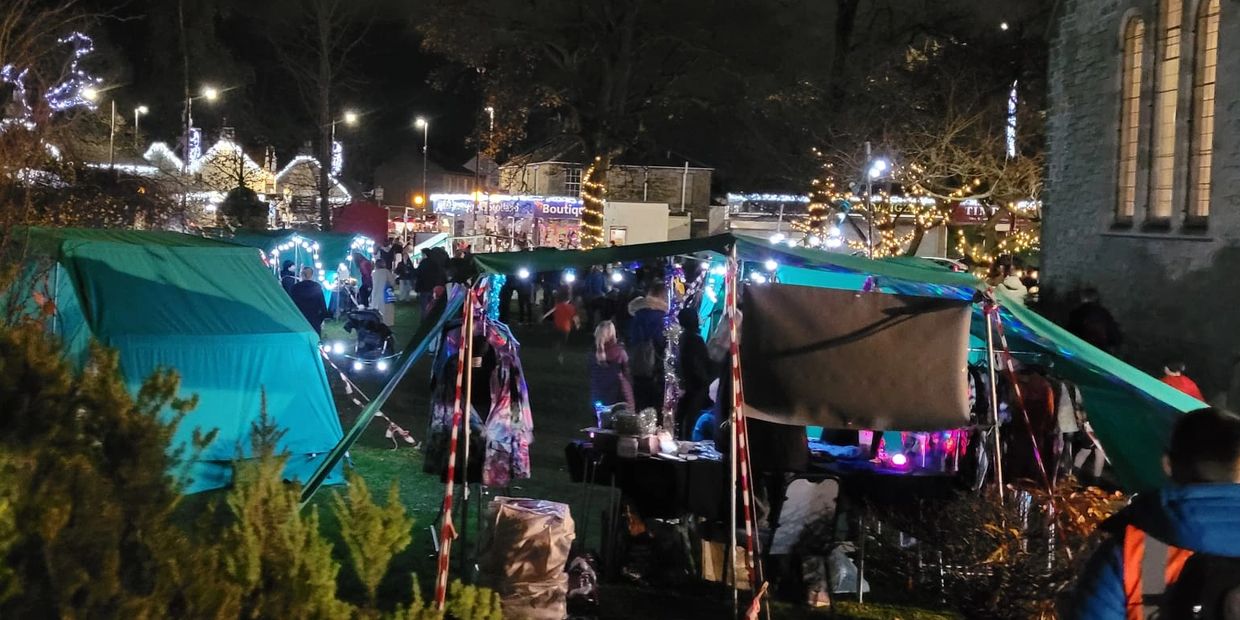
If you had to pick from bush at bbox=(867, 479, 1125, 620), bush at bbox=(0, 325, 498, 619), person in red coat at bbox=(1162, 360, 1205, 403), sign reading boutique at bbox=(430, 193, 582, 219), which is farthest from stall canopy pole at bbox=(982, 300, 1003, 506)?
sign reading boutique at bbox=(430, 193, 582, 219)

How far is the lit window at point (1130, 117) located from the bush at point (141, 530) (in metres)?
13.7

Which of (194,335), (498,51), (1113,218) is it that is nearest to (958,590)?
(194,335)

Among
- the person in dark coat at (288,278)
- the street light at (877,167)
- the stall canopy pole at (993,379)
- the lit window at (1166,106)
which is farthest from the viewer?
the street light at (877,167)

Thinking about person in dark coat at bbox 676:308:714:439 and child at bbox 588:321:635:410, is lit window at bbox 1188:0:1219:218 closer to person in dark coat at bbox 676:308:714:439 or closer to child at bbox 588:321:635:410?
person in dark coat at bbox 676:308:714:439

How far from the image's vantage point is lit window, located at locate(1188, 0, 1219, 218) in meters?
12.6

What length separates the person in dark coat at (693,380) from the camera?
8.85m

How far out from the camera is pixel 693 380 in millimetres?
8984

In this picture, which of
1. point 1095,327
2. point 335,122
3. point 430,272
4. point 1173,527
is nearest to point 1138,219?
point 1095,327

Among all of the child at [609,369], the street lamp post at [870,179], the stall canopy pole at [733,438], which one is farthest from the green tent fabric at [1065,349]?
the street lamp post at [870,179]

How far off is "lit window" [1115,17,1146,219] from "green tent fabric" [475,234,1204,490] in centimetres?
907

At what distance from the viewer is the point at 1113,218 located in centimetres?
1479

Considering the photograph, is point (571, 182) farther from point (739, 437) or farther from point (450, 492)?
point (450, 492)

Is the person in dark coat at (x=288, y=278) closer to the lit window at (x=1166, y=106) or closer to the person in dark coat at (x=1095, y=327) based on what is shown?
the person in dark coat at (x=1095, y=327)

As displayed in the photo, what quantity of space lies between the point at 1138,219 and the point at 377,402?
38.2ft
